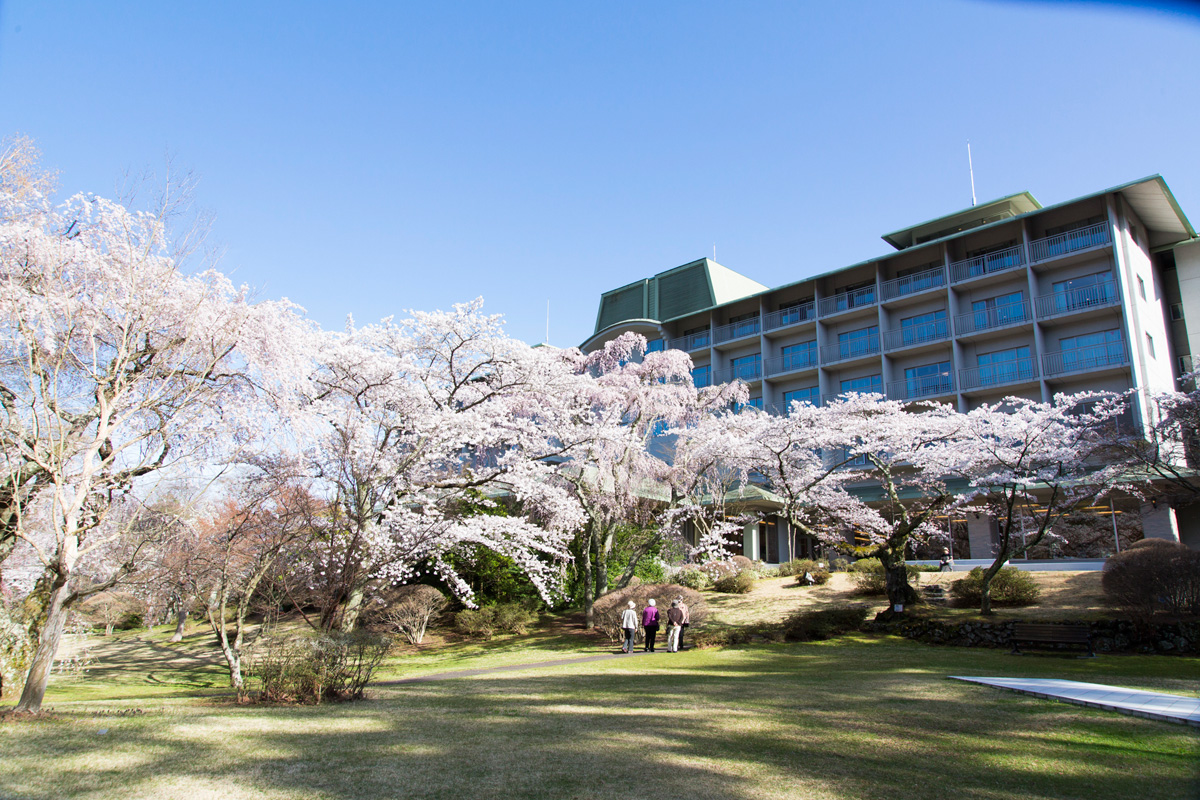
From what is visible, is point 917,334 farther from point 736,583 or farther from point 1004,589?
point 736,583

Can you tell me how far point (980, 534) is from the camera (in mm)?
30250

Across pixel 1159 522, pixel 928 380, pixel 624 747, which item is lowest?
pixel 624 747

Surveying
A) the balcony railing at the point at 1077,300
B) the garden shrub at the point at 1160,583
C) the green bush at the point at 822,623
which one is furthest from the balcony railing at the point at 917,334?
the garden shrub at the point at 1160,583

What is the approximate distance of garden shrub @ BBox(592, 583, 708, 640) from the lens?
19.7 meters

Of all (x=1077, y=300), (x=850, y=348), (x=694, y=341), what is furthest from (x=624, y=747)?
(x=694, y=341)

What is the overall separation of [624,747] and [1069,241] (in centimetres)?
3545

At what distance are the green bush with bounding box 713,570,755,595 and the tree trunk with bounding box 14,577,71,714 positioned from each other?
872 inches

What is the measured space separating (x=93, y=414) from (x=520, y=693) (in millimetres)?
8260

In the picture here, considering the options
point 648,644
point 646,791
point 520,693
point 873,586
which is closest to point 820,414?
point 873,586

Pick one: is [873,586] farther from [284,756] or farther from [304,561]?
[284,756]

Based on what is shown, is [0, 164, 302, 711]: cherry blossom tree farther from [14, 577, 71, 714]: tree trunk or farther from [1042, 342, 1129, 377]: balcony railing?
[1042, 342, 1129, 377]: balcony railing

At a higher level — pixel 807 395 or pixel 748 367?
pixel 748 367

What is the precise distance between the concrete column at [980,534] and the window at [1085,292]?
10765 millimetres

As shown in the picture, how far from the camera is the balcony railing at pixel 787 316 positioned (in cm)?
4094
